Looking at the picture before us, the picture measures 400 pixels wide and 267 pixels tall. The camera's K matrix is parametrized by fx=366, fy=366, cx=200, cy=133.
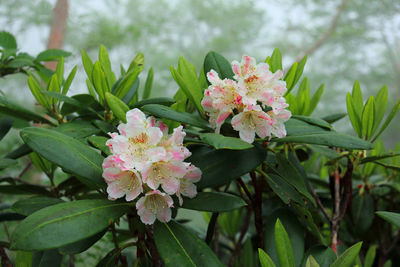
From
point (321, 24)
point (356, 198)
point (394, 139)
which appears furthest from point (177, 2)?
point (356, 198)

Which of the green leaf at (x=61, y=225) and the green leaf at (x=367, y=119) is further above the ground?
the green leaf at (x=367, y=119)

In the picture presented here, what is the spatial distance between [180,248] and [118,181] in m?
0.15

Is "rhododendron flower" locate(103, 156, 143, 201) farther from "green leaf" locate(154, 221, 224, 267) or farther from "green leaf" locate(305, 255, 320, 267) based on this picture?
"green leaf" locate(305, 255, 320, 267)

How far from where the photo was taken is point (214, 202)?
2.07ft

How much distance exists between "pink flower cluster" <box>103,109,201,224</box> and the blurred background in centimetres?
590

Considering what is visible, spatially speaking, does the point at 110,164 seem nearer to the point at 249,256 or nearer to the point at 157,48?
the point at 249,256

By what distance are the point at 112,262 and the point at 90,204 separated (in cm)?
21

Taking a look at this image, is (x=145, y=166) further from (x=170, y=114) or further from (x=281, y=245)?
(x=281, y=245)

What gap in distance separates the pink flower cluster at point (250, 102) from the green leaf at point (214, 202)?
0.11m

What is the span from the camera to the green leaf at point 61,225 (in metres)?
0.49

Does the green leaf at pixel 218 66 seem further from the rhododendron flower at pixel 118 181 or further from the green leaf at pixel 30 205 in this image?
the green leaf at pixel 30 205

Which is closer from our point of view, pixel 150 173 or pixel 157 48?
pixel 150 173

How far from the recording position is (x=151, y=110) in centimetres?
66

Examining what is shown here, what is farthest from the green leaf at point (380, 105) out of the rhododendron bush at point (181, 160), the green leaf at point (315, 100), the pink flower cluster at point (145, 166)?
the pink flower cluster at point (145, 166)
